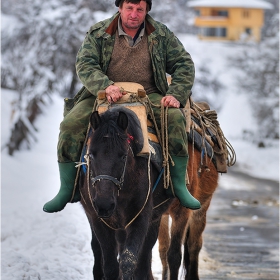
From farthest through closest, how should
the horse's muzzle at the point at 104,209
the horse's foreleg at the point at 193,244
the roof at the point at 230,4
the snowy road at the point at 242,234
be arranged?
the roof at the point at 230,4
the snowy road at the point at 242,234
the horse's foreleg at the point at 193,244
the horse's muzzle at the point at 104,209

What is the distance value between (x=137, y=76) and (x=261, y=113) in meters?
32.9

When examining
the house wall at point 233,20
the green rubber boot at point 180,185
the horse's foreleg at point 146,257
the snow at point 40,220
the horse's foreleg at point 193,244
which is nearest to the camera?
the horse's foreleg at point 146,257

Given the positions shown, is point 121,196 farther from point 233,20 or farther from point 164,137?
point 233,20

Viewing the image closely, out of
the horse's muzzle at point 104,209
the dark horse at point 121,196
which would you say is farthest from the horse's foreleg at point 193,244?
the horse's muzzle at point 104,209

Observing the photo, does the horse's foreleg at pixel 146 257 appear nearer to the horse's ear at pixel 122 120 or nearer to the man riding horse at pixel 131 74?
the man riding horse at pixel 131 74

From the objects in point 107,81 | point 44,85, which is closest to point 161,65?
point 107,81

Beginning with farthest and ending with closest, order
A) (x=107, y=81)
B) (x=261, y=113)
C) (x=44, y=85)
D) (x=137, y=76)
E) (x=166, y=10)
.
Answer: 1. (x=166, y=10)
2. (x=261, y=113)
3. (x=44, y=85)
4. (x=137, y=76)
5. (x=107, y=81)

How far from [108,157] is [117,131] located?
0.22 meters

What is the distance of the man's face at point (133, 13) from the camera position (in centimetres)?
643

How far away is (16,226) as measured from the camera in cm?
1076

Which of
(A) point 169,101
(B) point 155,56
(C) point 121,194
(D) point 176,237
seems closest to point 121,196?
(C) point 121,194

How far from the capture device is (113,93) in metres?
6.06

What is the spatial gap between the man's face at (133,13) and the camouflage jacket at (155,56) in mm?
144

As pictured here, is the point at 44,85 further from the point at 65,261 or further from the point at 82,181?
the point at 82,181
